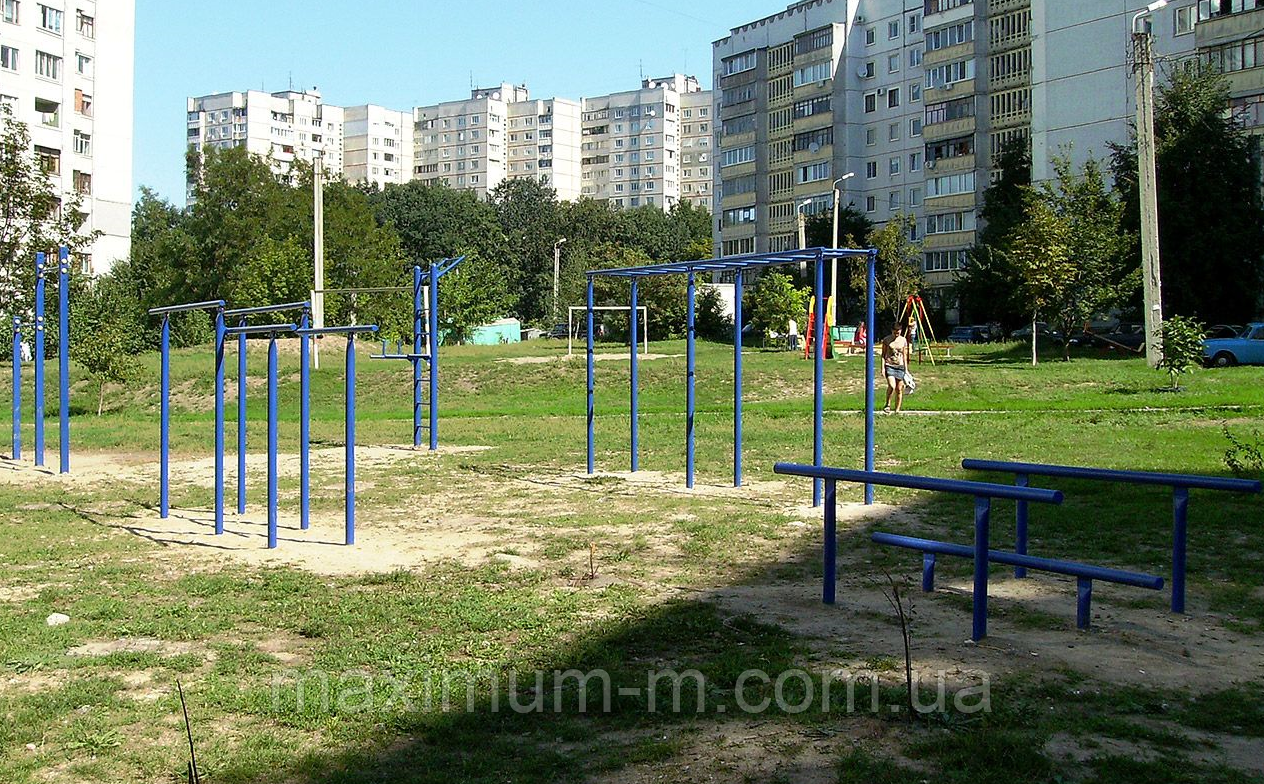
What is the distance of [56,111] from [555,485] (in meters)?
64.2

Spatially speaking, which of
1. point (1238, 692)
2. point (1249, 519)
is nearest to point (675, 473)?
point (1249, 519)

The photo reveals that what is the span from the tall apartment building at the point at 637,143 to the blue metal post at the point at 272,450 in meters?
142

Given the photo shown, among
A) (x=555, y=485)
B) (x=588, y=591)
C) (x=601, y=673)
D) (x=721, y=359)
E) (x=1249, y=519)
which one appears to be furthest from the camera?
(x=721, y=359)

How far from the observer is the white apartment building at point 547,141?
15400 cm

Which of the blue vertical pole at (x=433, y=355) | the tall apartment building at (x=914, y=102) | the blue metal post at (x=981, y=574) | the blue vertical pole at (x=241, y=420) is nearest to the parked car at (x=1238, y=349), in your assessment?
the tall apartment building at (x=914, y=102)

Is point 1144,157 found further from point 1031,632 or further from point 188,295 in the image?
point 188,295

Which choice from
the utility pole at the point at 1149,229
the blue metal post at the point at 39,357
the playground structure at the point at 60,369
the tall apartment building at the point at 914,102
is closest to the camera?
the playground structure at the point at 60,369

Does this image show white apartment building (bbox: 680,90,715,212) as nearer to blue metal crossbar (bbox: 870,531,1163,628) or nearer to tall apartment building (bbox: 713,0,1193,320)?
tall apartment building (bbox: 713,0,1193,320)

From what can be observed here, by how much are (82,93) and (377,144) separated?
288ft

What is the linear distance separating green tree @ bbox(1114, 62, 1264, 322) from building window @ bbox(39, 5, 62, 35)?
183 feet

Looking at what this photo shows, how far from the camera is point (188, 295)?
65688mm

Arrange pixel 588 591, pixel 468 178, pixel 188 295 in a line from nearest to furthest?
pixel 588 591 → pixel 188 295 → pixel 468 178

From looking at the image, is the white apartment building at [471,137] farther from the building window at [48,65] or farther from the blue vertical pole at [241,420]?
the blue vertical pole at [241,420]

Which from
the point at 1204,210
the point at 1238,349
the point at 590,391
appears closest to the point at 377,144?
the point at 1204,210
